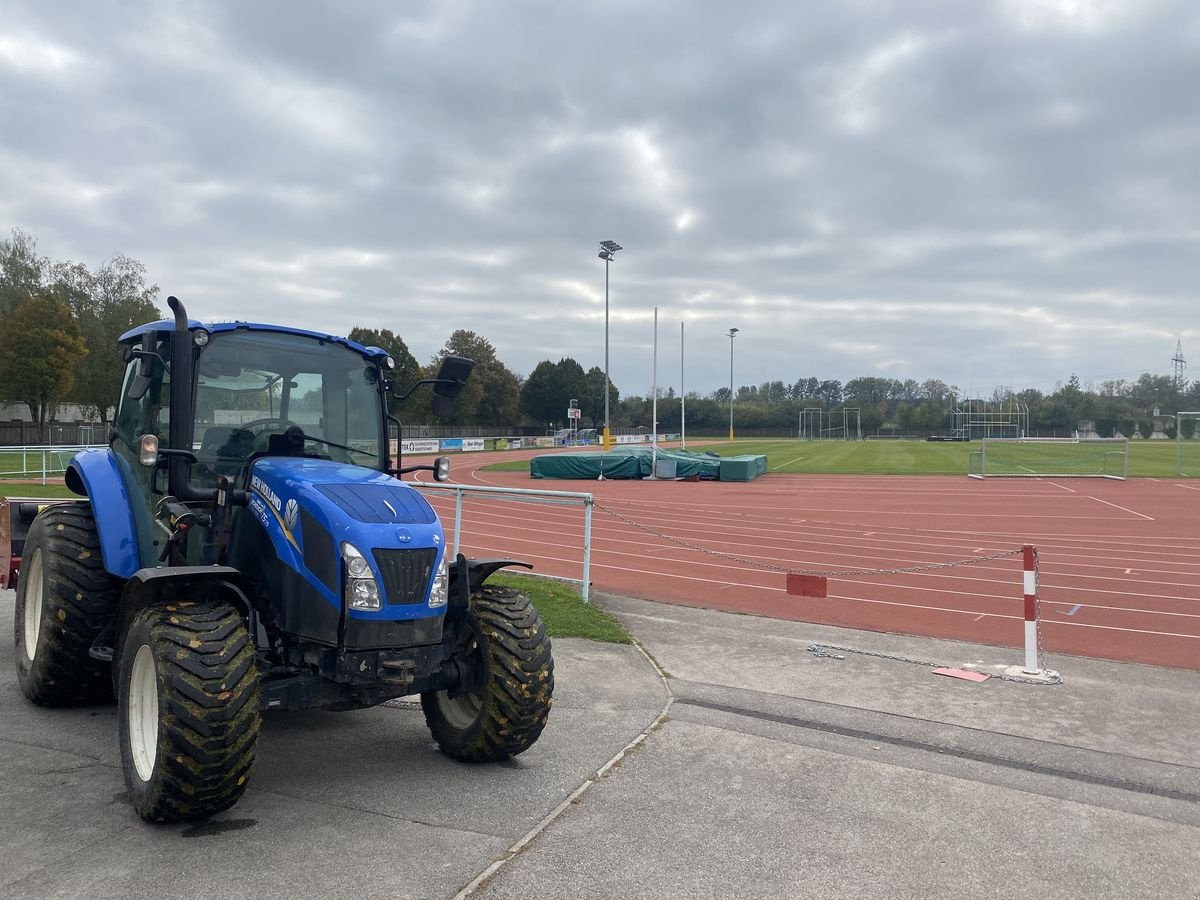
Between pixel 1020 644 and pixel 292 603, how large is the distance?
23.6 feet

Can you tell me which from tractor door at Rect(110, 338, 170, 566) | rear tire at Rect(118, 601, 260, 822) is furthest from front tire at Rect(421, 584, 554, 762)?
tractor door at Rect(110, 338, 170, 566)

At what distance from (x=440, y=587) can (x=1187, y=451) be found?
71.2m

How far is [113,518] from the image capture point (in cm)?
530

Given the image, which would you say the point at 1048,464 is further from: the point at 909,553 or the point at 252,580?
the point at 252,580

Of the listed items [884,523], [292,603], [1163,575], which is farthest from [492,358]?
[292,603]

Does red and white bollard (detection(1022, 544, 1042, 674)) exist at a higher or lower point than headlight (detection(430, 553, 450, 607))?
lower

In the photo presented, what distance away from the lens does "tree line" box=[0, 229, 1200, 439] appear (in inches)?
1854

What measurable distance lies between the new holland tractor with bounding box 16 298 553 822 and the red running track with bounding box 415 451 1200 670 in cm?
497

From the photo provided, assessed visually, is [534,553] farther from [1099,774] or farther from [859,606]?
[1099,774]

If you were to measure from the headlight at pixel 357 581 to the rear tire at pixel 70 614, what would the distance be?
96.3 inches

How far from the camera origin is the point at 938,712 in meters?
6.09

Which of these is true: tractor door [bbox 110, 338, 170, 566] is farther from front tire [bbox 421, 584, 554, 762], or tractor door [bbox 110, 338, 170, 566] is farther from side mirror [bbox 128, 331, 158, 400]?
front tire [bbox 421, 584, 554, 762]

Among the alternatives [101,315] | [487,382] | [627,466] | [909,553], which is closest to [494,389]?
[487,382]

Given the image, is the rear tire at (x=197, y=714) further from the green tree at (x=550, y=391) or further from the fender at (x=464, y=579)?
the green tree at (x=550, y=391)
